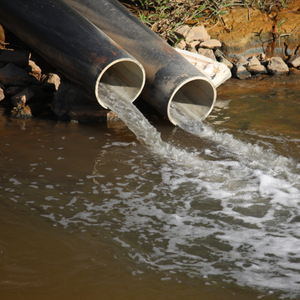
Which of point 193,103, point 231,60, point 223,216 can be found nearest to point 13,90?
point 193,103

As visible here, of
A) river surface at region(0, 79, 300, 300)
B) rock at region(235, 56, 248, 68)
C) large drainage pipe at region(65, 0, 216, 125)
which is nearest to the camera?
river surface at region(0, 79, 300, 300)

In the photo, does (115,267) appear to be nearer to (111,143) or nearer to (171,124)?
(111,143)

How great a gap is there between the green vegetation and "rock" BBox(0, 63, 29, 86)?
279cm

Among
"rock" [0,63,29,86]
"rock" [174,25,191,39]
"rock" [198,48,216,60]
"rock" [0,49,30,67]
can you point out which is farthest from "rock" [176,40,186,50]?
"rock" [0,63,29,86]

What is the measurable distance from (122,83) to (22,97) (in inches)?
59.7

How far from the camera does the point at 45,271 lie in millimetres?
1935

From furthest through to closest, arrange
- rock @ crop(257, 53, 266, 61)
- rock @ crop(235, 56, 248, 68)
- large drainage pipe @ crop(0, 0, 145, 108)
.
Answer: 1. rock @ crop(257, 53, 266, 61)
2. rock @ crop(235, 56, 248, 68)
3. large drainage pipe @ crop(0, 0, 145, 108)

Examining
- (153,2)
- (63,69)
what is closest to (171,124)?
(63,69)

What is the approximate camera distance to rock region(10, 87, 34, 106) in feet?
15.8

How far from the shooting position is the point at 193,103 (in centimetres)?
478

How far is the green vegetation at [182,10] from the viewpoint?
22.1ft

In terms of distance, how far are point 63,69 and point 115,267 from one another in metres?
3.03

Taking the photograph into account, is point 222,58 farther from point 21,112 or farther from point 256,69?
point 21,112

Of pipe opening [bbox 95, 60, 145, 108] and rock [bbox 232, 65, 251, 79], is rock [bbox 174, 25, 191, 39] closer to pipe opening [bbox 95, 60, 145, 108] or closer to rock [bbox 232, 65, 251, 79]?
rock [bbox 232, 65, 251, 79]
